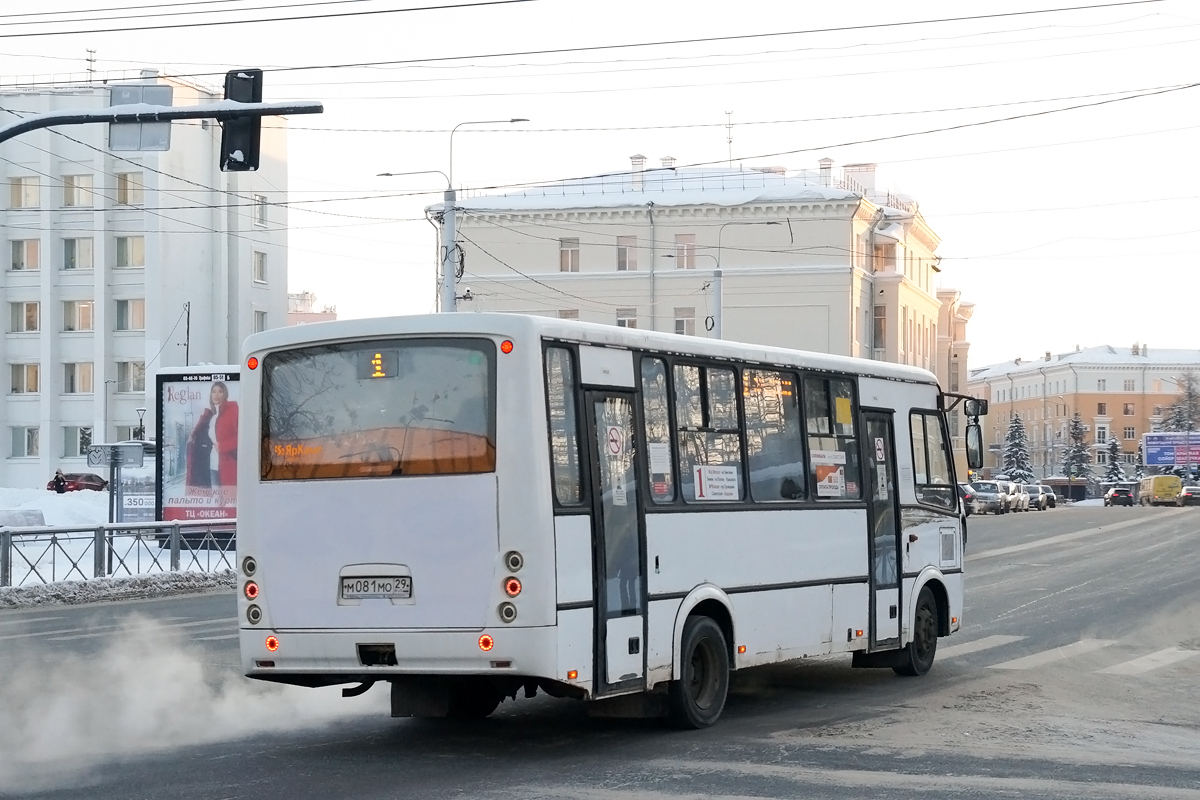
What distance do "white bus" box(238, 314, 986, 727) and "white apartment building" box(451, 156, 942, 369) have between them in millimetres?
58378

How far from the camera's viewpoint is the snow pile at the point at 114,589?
2373 centimetres

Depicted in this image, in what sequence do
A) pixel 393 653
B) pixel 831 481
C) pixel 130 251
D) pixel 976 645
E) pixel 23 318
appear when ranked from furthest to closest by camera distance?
1. pixel 23 318
2. pixel 130 251
3. pixel 976 645
4. pixel 831 481
5. pixel 393 653

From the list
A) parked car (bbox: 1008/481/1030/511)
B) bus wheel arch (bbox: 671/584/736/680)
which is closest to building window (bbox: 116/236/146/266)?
parked car (bbox: 1008/481/1030/511)

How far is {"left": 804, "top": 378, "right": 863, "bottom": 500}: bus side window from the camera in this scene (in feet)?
40.8

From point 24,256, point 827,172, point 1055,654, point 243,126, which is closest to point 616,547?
point 1055,654

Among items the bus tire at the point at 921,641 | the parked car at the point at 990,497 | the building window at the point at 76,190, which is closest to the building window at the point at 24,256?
the building window at the point at 76,190

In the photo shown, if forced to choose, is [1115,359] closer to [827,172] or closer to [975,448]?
[827,172]

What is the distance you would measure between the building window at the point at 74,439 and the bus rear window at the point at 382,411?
66454 mm

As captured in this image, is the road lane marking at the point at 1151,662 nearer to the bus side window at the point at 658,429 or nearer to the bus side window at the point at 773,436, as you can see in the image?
the bus side window at the point at 773,436

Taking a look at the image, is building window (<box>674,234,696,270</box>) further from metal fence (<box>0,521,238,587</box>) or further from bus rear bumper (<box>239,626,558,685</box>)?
bus rear bumper (<box>239,626,558,685</box>)

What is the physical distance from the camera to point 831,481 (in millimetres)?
12656

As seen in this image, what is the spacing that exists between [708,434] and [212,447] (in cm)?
2197

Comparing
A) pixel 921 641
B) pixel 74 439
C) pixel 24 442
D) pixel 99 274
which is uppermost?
pixel 99 274

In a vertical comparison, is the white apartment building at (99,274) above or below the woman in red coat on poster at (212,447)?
above
